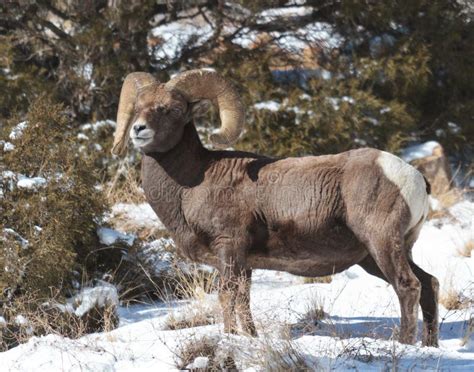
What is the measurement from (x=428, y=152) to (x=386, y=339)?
6.73 metres

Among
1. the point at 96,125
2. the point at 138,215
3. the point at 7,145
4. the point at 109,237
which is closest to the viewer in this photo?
the point at 7,145

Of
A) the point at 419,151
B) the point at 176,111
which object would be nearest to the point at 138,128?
the point at 176,111

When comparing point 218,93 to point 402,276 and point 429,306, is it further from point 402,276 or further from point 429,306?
point 429,306

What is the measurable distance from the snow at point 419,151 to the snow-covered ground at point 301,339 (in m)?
3.73

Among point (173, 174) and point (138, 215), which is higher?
point (173, 174)

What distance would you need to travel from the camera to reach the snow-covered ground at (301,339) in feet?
18.4

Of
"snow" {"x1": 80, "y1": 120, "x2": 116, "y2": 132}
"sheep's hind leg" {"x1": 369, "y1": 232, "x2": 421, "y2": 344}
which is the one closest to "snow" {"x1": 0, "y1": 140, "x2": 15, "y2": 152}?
"snow" {"x1": 80, "y1": 120, "x2": 116, "y2": 132}

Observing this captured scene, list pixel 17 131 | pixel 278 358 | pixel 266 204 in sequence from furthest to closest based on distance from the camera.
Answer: pixel 17 131 → pixel 266 204 → pixel 278 358

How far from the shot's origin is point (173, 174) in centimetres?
702

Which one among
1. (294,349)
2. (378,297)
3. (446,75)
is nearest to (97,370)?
(294,349)

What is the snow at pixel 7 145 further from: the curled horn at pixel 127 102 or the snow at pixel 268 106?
the snow at pixel 268 106

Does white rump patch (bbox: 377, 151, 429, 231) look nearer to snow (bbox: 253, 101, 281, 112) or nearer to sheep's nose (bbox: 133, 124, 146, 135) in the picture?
sheep's nose (bbox: 133, 124, 146, 135)

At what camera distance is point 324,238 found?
672 centimetres

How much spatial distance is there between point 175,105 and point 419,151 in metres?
6.60
